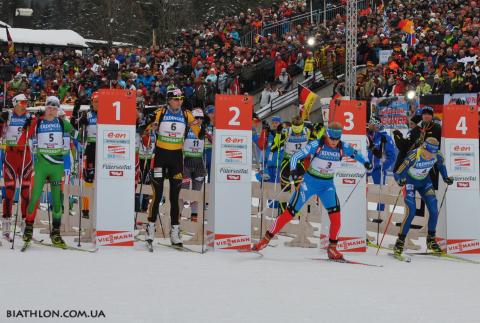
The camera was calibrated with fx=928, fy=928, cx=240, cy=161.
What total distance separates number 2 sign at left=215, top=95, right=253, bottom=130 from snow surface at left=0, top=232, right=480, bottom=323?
1763 millimetres

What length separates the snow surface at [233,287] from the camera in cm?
783

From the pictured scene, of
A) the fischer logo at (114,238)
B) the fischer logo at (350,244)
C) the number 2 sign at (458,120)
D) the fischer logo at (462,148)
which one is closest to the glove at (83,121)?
the fischer logo at (114,238)

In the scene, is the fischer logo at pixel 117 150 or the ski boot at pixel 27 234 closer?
the ski boot at pixel 27 234

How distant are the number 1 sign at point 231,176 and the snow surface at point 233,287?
1.38 ft

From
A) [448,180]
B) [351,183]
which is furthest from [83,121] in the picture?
[448,180]

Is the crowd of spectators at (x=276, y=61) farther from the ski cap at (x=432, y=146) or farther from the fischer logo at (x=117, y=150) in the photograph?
the ski cap at (x=432, y=146)

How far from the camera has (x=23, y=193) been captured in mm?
12648

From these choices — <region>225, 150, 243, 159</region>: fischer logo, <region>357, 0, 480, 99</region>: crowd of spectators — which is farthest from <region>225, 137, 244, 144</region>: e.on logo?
<region>357, 0, 480, 99</region>: crowd of spectators

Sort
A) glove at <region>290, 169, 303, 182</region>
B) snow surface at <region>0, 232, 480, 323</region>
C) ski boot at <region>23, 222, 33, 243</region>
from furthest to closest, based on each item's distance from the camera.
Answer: ski boot at <region>23, 222, 33, 243</region> < glove at <region>290, 169, 303, 182</region> < snow surface at <region>0, 232, 480, 323</region>

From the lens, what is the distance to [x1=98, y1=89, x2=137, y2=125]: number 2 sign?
40.1ft

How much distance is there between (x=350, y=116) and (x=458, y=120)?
1487mm

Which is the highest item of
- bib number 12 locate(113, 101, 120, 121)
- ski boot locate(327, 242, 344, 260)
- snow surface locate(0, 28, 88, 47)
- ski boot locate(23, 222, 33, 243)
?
snow surface locate(0, 28, 88, 47)

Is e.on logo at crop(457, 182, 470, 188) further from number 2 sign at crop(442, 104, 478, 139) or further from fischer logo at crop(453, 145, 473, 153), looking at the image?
number 2 sign at crop(442, 104, 478, 139)

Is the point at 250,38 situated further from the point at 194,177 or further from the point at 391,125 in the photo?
the point at 194,177
